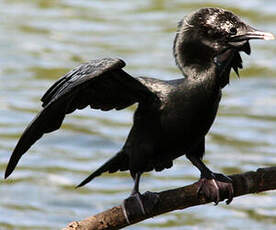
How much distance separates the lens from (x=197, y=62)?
6793 millimetres

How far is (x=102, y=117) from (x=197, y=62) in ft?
19.2

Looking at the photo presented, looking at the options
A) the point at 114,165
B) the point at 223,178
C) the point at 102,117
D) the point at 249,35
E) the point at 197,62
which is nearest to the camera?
the point at 249,35

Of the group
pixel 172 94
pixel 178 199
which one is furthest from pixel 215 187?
pixel 172 94

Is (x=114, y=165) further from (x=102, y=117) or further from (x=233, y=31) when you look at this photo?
(x=102, y=117)

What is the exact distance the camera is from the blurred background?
10.7 m

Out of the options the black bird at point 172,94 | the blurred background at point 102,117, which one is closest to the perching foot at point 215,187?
the black bird at point 172,94

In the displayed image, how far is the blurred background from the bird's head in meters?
3.74

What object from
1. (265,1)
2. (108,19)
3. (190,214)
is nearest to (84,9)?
(108,19)


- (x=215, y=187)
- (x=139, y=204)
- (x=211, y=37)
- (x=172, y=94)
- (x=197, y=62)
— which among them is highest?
(x=211, y=37)

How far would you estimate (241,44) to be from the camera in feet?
21.7

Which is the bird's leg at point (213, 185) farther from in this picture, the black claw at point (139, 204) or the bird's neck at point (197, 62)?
the bird's neck at point (197, 62)

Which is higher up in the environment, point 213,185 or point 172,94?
point 172,94

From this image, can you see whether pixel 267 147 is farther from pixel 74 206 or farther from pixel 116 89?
pixel 116 89

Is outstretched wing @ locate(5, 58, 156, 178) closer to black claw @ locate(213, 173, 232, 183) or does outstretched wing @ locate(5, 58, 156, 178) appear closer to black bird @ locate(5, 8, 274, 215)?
black bird @ locate(5, 8, 274, 215)
